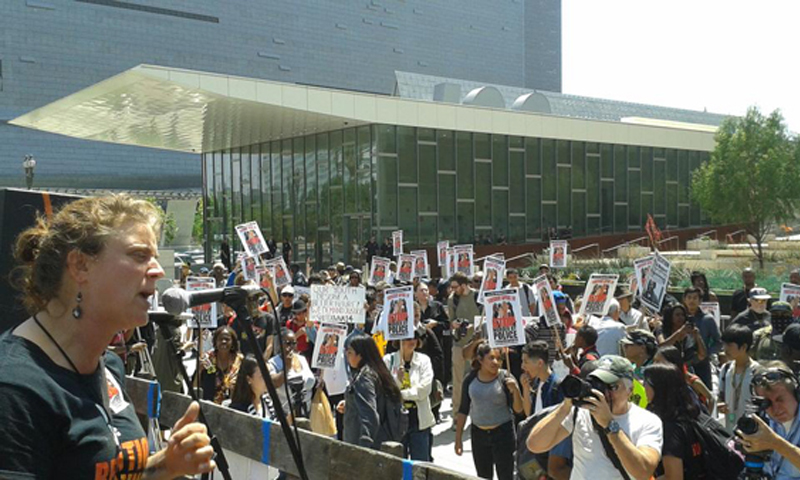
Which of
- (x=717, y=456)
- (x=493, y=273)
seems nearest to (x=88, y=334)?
(x=717, y=456)

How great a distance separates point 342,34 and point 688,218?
55.6m

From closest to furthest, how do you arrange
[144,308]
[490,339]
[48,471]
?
1. [48,471]
2. [144,308]
3. [490,339]

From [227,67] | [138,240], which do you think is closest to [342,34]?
[227,67]

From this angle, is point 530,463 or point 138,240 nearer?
point 138,240

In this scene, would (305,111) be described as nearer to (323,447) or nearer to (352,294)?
(352,294)

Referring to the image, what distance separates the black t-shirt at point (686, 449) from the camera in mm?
4848

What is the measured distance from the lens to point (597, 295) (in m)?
11.4

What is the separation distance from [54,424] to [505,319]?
735cm

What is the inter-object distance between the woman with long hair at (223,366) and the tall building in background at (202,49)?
216ft

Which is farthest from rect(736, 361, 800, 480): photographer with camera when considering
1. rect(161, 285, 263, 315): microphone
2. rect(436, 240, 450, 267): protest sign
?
rect(436, 240, 450, 267): protest sign

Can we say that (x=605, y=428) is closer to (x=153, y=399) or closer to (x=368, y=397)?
(x=368, y=397)

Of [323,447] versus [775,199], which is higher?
[775,199]

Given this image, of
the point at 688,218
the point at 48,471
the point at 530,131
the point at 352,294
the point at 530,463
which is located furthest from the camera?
the point at 688,218

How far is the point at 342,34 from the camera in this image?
9006 cm
